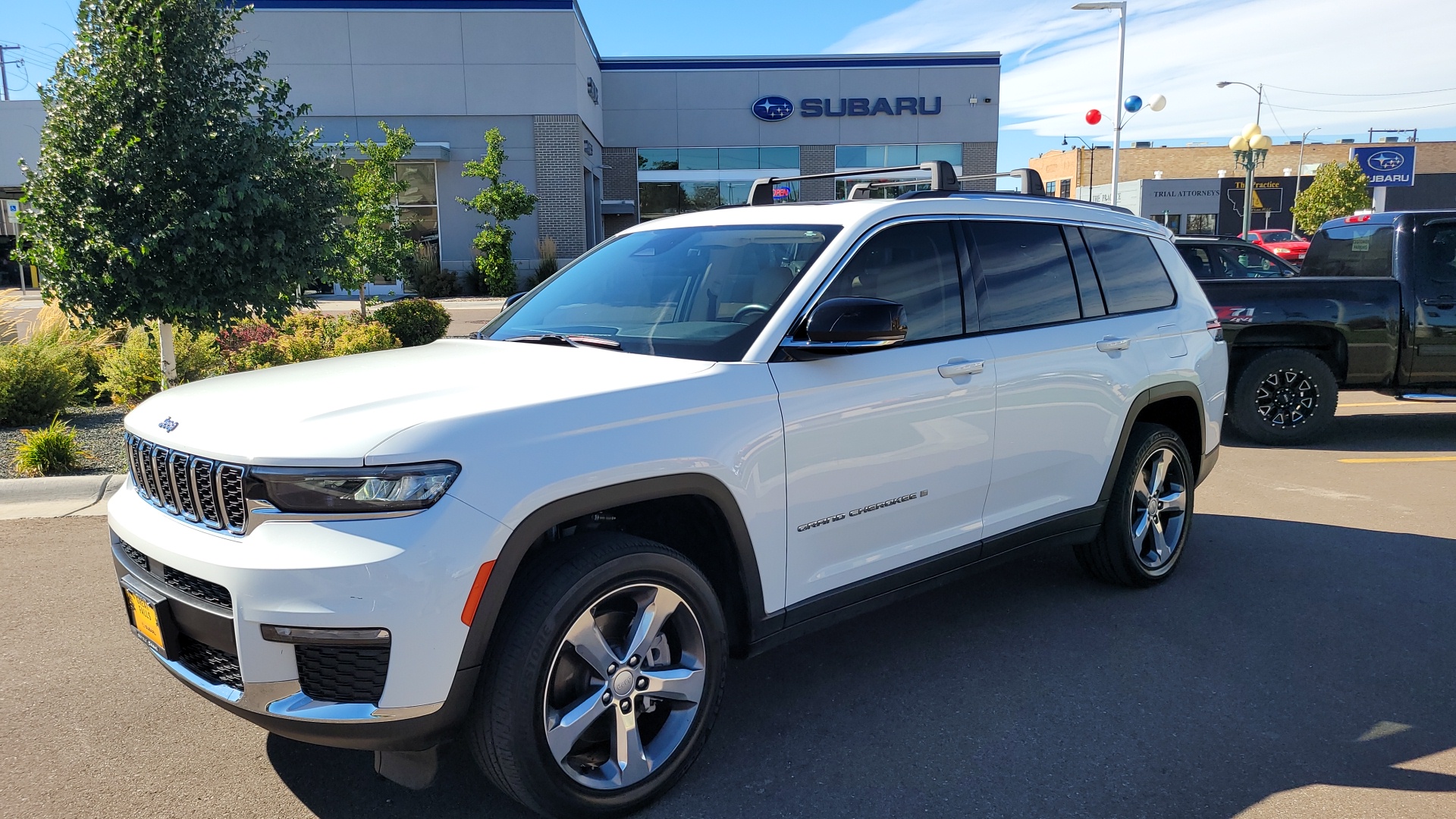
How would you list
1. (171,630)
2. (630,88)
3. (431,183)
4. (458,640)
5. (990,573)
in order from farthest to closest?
(630,88), (431,183), (990,573), (171,630), (458,640)

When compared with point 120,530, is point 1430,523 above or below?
below

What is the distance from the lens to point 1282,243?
3881 centimetres

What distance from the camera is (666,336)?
352 centimetres

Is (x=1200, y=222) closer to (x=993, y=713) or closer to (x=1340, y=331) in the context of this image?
(x=1340, y=331)

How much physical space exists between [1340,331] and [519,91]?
26.1 metres

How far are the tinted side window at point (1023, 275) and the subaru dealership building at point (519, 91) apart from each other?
70.3 ft

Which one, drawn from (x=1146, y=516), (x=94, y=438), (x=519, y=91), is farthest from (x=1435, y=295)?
(x=519, y=91)

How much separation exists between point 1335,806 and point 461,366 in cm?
313

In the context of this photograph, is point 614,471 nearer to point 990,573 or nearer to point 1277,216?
point 990,573

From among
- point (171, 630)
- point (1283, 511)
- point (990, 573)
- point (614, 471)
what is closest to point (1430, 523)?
point (1283, 511)

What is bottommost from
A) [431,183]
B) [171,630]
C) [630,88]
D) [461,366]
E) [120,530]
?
[171,630]

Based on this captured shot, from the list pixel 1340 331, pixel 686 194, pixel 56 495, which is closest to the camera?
pixel 56 495

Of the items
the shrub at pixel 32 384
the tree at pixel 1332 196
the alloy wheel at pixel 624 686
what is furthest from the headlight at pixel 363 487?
the tree at pixel 1332 196

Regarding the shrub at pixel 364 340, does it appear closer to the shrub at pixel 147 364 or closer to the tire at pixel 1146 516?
the shrub at pixel 147 364
